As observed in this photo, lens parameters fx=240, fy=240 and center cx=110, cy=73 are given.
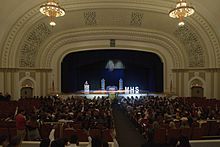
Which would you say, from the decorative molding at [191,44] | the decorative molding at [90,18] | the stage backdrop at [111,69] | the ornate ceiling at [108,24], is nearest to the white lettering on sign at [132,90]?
the stage backdrop at [111,69]

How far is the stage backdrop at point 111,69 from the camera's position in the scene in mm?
23188

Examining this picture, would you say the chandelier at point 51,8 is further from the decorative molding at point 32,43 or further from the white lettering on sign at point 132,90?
the white lettering on sign at point 132,90

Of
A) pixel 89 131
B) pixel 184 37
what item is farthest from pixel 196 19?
pixel 89 131

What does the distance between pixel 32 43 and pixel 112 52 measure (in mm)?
8633

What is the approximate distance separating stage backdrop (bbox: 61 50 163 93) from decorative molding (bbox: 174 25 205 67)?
145 inches

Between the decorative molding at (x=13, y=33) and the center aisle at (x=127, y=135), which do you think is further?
the decorative molding at (x=13, y=33)

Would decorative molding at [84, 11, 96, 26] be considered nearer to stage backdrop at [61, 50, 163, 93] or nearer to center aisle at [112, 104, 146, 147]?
stage backdrop at [61, 50, 163, 93]

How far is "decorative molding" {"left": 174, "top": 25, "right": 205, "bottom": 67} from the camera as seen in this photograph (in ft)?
60.5

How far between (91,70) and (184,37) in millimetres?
11156

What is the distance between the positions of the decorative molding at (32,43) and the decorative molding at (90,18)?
10.2ft

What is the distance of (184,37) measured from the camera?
19.1m

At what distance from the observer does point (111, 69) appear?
26188 millimetres

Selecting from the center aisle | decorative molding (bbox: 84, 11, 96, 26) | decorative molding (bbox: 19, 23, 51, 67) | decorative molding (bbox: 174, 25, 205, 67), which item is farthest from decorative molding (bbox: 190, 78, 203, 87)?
decorative molding (bbox: 19, 23, 51, 67)

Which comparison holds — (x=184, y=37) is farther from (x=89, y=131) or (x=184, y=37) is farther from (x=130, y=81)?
(x=89, y=131)
